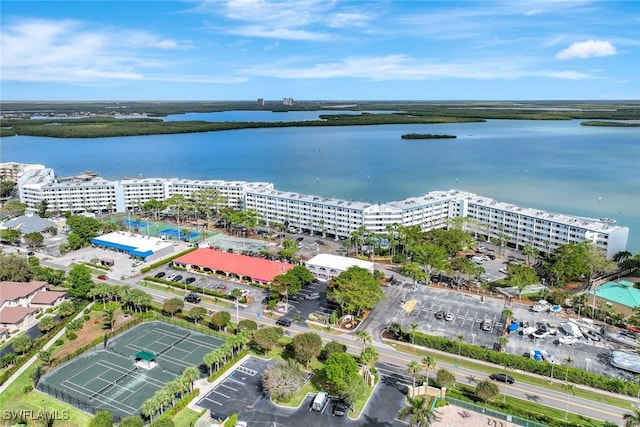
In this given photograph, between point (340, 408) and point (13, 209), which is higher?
point (13, 209)

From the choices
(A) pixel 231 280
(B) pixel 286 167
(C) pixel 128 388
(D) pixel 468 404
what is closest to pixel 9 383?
(C) pixel 128 388

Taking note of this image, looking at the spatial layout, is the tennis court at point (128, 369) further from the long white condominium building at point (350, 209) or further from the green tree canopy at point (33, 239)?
the long white condominium building at point (350, 209)

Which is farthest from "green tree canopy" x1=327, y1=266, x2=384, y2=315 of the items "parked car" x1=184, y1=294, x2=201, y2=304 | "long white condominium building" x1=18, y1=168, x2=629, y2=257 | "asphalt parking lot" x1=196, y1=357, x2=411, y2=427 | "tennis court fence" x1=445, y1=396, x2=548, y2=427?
"long white condominium building" x1=18, y1=168, x2=629, y2=257

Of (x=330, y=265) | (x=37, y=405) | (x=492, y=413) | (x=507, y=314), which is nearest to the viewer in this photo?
(x=492, y=413)

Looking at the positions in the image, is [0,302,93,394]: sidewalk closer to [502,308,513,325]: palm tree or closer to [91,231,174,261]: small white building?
[91,231,174,261]: small white building

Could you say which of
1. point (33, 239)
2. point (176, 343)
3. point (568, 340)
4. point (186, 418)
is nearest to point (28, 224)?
point (33, 239)

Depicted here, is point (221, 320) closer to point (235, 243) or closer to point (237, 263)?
point (237, 263)

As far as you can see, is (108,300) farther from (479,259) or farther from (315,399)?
(479,259)
